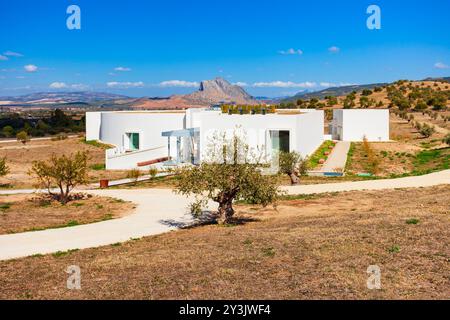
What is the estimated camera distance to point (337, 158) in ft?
126

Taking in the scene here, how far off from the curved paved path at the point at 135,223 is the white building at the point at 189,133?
526 centimetres

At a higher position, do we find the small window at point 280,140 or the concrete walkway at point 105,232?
the small window at point 280,140

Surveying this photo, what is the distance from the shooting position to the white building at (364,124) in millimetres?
52969

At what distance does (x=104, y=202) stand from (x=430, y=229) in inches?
571

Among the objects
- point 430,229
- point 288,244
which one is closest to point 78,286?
point 288,244

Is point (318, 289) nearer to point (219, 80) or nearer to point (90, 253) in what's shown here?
point (90, 253)

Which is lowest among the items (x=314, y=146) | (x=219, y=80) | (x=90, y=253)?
(x=90, y=253)

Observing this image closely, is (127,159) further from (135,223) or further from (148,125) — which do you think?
(135,223)

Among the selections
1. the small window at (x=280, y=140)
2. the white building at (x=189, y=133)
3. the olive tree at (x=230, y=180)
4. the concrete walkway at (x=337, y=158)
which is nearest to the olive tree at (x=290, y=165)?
the white building at (x=189, y=133)

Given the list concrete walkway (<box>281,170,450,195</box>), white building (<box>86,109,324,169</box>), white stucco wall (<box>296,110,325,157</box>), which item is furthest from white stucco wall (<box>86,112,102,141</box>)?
concrete walkway (<box>281,170,450,195</box>)

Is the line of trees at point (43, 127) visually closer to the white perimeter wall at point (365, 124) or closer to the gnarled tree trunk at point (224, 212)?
the white perimeter wall at point (365, 124)

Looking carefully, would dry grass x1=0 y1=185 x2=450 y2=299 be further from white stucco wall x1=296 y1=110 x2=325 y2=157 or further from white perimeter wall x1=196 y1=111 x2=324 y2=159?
white stucco wall x1=296 y1=110 x2=325 y2=157

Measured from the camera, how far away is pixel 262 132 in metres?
32.5

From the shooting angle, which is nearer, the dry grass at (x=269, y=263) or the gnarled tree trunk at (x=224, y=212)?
the dry grass at (x=269, y=263)
